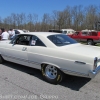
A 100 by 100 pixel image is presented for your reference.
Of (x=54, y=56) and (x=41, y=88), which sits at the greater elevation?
(x=54, y=56)

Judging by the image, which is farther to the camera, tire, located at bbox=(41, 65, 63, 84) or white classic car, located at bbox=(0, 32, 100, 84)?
tire, located at bbox=(41, 65, 63, 84)

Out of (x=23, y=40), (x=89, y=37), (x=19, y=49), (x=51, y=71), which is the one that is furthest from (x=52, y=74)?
(x=89, y=37)

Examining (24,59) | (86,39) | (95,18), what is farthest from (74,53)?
(95,18)

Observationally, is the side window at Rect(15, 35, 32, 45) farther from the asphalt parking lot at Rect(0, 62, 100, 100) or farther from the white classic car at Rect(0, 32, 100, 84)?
the asphalt parking lot at Rect(0, 62, 100, 100)

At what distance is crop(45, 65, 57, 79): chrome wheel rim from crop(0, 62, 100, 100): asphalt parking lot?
10.3 inches

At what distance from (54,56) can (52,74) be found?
0.64 metres

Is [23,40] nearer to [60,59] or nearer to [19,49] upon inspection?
[19,49]

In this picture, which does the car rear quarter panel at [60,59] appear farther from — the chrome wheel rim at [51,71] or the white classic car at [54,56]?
the chrome wheel rim at [51,71]

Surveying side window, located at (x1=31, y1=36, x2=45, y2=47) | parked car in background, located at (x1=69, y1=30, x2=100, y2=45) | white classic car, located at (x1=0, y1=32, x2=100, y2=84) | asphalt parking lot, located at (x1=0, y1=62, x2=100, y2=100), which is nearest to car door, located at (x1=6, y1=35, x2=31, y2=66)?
white classic car, located at (x1=0, y1=32, x2=100, y2=84)

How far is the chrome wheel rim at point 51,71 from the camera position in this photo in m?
4.44

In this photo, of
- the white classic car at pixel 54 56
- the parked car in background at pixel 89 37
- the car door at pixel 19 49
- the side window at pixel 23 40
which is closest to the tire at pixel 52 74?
the white classic car at pixel 54 56

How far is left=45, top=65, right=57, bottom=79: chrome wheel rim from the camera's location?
14.6 ft

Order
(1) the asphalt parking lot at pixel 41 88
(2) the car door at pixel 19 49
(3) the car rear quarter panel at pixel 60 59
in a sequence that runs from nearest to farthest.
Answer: (1) the asphalt parking lot at pixel 41 88, (3) the car rear quarter panel at pixel 60 59, (2) the car door at pixel 19 49

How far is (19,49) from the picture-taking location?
5.35 m
